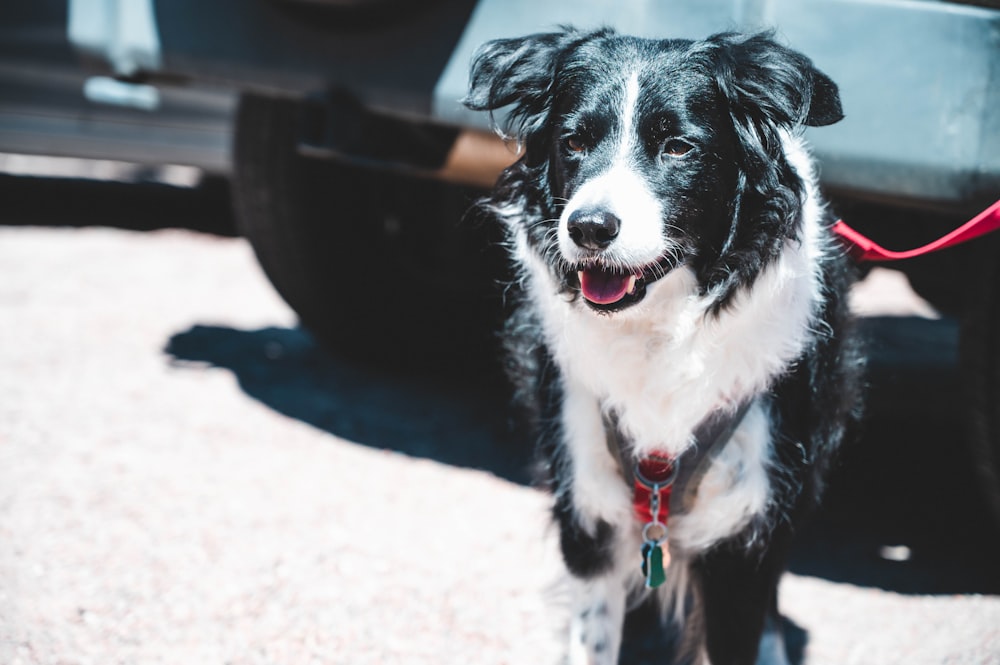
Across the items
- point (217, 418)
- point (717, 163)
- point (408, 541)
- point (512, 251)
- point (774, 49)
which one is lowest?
point (217, 418)

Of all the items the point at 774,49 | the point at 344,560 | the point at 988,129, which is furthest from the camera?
the point at 344,560

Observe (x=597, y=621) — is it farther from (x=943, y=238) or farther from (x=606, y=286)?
(x=943, y=238)

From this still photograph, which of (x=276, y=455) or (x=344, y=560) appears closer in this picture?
(x=344, y=560)

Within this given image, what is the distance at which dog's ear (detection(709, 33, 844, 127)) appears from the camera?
186cm

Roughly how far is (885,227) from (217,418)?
2.43 meters

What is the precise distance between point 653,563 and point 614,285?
2.12 feet

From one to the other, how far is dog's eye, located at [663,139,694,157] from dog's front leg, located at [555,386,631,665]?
57 centimetres

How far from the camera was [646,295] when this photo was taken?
1.95 m

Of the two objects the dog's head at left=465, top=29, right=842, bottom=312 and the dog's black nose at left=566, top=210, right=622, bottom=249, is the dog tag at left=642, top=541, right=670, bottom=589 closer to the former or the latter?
the dog's head at left=465, top=29, right=842, bottom=312

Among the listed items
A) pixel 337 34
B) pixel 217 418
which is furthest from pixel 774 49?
pixel 217 418

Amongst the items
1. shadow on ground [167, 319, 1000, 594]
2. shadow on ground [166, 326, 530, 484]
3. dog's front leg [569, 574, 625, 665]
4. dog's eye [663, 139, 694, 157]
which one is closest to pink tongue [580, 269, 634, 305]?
dog's eye [663, 139, 694, 157]

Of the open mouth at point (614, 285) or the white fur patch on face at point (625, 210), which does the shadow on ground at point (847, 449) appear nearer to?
the open mouth at point (614, 285)

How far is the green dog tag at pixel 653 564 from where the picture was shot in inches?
83.8

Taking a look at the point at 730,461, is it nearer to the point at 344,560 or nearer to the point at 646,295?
the point at 646,295
